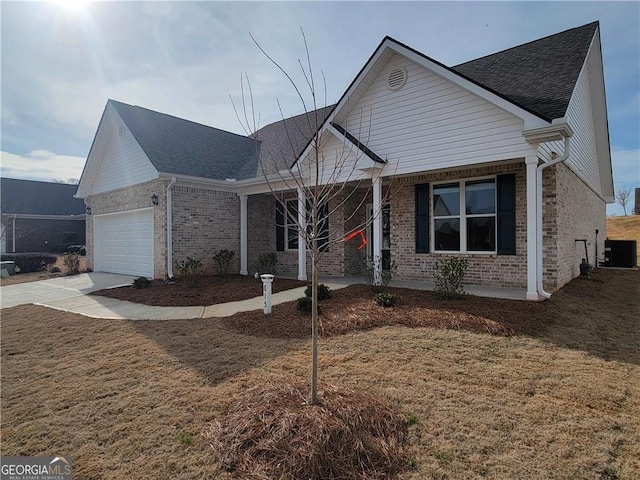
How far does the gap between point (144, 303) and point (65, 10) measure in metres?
6.47

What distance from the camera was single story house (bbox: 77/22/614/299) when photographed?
7.71m

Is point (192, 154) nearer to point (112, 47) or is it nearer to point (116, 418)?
point (112, 47)

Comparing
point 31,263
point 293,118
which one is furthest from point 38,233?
point 293,118

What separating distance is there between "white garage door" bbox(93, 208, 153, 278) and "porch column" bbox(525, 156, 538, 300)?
11.3 meters

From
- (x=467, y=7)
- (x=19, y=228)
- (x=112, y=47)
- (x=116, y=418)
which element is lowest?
(x=116, y=418)

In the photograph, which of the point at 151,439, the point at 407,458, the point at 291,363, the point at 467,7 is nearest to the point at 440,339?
the point at 291,363

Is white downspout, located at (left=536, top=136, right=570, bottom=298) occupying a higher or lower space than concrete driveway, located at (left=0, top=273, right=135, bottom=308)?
higher

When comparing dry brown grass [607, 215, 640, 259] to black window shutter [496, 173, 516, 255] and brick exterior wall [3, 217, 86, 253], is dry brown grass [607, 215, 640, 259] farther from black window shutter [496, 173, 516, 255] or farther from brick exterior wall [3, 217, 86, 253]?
brick exterior wall [3, 217, 86, 253]

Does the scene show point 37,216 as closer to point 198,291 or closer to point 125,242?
point 125,242

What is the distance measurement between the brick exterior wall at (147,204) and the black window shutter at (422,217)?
26.2 ft

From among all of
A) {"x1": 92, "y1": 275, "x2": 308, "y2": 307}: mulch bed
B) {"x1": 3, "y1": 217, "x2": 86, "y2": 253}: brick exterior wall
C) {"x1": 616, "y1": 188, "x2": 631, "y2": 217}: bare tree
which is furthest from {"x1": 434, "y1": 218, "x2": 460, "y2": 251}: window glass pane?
{"x1": 616, "y1": 188, "x2": 631, "y2": 217}: bare tree

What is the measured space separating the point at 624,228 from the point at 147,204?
1415 inches

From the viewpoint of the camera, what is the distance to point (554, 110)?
282 inches

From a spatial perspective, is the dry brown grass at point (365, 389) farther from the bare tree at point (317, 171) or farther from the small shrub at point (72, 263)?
the small shrub at point (72, 263)
